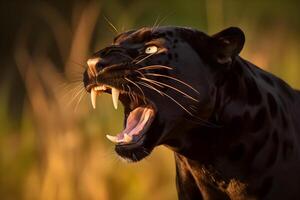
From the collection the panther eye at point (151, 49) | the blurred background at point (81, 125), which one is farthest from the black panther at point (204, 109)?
the blurred background at point (81, 125)

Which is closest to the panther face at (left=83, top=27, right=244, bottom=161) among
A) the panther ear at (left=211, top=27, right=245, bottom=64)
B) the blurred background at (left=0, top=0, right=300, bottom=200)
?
the panther ear at (left=211, top=27, right=245, bottom=64)

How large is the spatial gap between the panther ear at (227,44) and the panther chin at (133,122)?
267 mm

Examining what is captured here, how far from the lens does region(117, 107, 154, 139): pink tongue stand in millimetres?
3084

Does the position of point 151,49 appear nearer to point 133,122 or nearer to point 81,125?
point 133,122

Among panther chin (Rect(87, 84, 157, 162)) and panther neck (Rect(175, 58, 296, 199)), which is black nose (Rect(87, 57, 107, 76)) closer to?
panther chin (Rect(87, 84, 157, 162))

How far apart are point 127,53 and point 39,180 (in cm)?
214

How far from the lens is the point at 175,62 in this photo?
3102mm

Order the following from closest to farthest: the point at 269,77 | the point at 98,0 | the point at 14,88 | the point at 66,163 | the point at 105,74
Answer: the point at 105,74 < the point at 269,77 < the point at 66,163 < the point at 98,0 < the point at 14,88

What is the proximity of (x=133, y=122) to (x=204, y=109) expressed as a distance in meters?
0.21

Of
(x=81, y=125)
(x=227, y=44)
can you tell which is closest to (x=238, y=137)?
(x=227, y=44)

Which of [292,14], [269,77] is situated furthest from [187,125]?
[292,14]

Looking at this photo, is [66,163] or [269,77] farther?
[66,163]

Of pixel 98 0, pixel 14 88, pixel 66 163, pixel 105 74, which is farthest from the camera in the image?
pixel 14 88

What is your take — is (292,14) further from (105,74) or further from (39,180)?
(105,74)
